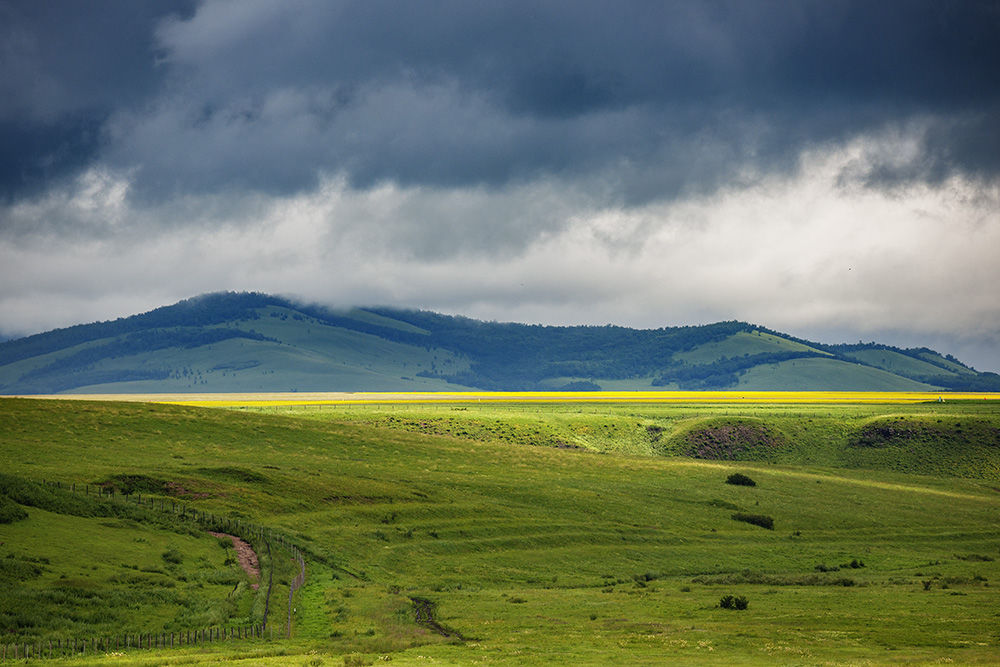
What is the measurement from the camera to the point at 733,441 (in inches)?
6348

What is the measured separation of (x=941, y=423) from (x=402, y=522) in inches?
4959

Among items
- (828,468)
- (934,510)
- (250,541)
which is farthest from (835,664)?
(828,468)

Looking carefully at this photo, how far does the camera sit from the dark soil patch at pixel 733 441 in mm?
156250

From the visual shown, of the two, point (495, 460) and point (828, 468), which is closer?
point (495, 460)

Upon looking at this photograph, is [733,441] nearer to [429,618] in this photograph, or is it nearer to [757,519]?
[757,519]

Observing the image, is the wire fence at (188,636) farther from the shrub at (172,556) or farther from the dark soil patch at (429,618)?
the dark soil patch at (429,618)

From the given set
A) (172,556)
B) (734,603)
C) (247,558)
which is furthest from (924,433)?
(172,556)

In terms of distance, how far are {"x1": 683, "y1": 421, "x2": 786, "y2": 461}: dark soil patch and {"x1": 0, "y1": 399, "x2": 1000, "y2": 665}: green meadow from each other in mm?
6300

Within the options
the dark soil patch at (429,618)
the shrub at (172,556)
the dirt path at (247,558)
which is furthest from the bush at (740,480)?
the shrub at (172,556)

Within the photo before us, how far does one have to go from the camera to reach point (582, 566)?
70188 mm

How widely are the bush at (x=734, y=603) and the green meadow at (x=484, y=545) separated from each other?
5.4 inches

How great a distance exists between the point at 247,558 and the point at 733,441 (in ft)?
393

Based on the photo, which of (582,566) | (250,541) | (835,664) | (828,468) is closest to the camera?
(835,664)

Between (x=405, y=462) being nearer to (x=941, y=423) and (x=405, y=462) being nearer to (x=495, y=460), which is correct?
(x=495, y=460)
